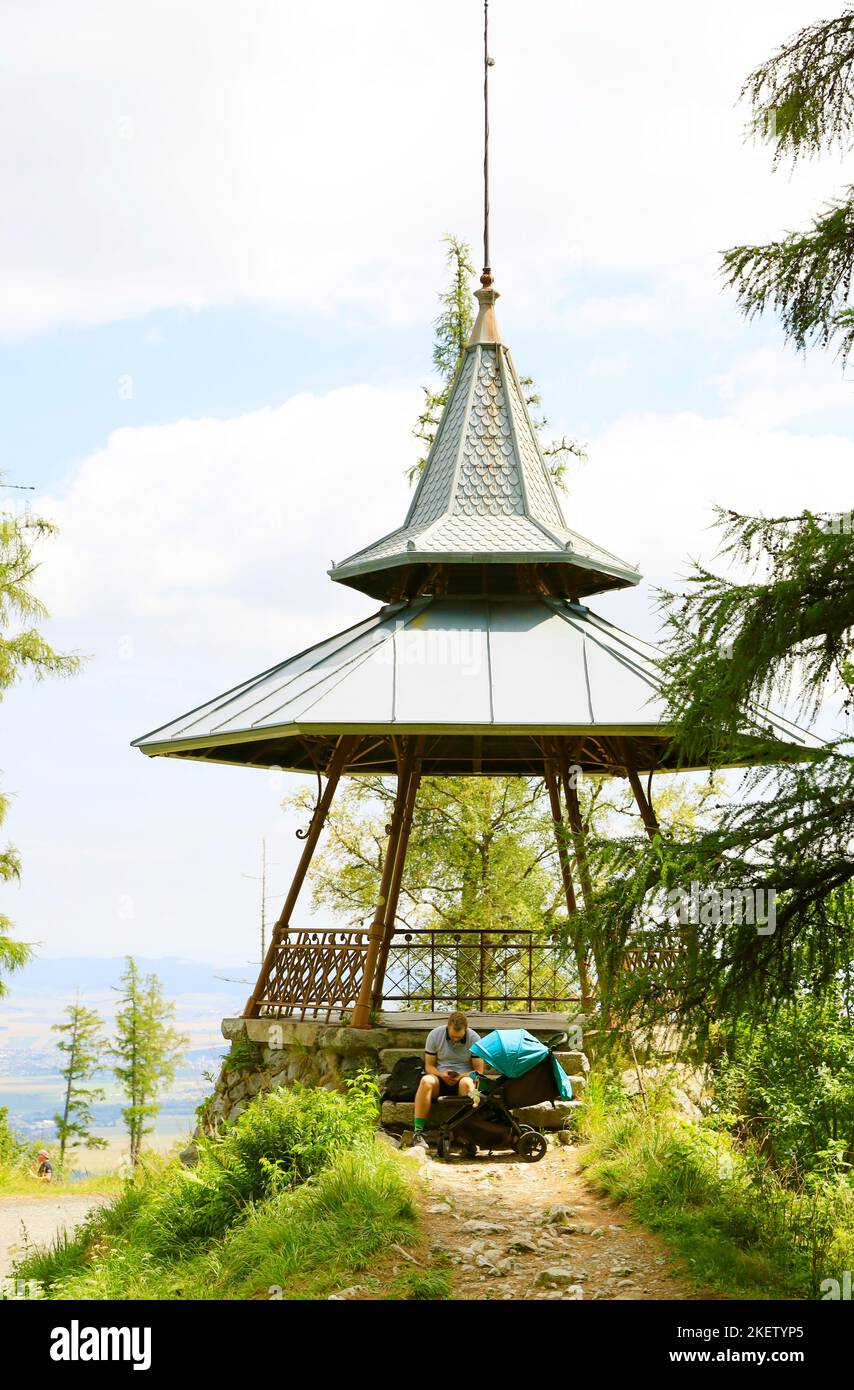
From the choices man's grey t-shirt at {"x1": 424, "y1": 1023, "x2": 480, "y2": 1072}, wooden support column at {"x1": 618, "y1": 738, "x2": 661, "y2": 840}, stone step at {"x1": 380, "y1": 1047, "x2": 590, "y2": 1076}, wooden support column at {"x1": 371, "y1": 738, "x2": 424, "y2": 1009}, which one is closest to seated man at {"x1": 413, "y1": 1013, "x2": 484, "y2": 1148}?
man's grey t-shirt at {"x1": 424, "y1": 1023, "x2": 480, "y2": 1072}

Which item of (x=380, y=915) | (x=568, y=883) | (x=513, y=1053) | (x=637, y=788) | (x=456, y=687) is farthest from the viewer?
(x=568, y=883)

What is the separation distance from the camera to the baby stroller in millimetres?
10094

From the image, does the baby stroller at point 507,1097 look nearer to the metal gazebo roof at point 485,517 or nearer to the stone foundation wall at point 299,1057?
the stone foundation wall at point 299,1057

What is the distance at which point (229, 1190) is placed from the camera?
31.2 ft

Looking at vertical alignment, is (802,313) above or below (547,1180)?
above

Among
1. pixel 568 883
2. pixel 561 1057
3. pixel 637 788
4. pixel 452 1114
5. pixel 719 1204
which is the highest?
pixel 637 788

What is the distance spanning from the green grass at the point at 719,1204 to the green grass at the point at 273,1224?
1496mm

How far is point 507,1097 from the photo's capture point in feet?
33.5

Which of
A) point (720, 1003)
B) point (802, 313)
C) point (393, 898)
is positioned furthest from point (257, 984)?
point (802, 313)

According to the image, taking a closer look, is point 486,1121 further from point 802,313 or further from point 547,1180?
point 802,313

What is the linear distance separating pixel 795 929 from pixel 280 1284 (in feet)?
11.2

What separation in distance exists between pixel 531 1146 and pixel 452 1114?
77cm

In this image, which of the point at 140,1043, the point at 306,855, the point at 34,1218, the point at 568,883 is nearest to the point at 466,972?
the point at 568,883

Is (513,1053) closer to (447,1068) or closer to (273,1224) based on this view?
(447,1068)
